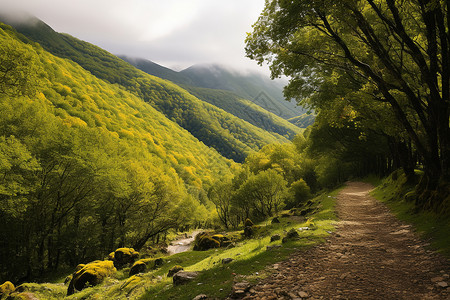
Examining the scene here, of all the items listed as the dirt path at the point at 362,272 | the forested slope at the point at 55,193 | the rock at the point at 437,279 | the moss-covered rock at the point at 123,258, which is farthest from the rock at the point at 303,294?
the forested slope at the point at 55,193

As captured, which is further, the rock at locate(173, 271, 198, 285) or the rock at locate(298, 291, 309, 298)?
the rock at locate(173, 271, 198, 285)

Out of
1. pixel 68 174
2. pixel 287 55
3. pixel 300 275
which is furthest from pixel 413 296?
pixel 68 174

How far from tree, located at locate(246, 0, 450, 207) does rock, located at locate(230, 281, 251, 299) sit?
36.4 ft

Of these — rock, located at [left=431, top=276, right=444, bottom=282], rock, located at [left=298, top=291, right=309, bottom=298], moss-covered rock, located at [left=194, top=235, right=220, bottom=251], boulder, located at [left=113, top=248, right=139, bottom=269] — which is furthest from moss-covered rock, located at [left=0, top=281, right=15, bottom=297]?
rock, located at [left=431, top=276, right=444, bottom=282]

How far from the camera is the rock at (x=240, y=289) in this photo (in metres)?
5.97

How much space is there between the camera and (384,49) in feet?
33.9

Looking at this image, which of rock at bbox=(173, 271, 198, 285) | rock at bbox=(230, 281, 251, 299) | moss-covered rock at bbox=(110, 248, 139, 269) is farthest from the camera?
moss-covered rock at bbox=(110, 248, 139, 269)

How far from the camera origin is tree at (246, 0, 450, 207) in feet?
30.7

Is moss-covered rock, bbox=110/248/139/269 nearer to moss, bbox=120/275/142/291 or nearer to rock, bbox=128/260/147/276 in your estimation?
rock, bbox=128/260/147/276

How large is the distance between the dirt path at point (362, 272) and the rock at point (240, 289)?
186 mm

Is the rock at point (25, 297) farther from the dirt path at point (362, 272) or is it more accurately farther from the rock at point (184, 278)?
the dirt path at point (362, 272)

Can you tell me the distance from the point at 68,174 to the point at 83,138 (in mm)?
7002

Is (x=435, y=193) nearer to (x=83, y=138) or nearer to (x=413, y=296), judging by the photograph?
(x=413, y=296)

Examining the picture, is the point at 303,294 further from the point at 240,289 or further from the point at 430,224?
the point at 430,224
